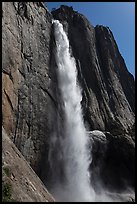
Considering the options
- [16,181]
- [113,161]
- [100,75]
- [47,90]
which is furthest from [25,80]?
[100,75]

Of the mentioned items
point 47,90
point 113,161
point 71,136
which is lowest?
point 113,161

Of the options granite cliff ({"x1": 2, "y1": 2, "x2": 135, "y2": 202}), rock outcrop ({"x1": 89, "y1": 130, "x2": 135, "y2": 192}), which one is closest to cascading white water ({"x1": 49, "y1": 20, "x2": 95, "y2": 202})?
rock outcrop ({"x1": 89, "y1": 130, "x2": 135, "y2": 192})

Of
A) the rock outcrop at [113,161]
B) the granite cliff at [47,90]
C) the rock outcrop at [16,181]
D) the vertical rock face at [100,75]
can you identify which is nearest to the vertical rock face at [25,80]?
the granite cliff at [47,90]

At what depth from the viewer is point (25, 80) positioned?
A: 3447cm

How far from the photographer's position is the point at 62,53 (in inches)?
1799

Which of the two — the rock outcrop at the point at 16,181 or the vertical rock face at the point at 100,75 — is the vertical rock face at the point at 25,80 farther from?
the rock outcrop at the point at 16,181

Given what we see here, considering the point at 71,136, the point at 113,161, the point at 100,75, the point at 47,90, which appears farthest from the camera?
the point at 100,75

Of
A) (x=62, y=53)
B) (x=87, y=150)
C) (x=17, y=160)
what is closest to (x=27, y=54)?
(x=62, y=53)

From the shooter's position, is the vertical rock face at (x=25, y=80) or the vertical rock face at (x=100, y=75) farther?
the vertical rock face at (x=100, y=75)

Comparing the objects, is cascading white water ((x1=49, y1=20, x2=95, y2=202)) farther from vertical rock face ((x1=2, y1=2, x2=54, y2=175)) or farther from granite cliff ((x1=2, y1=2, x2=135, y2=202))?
vertical rock face ((x1=2, y1=2, x2=54, y2=175))

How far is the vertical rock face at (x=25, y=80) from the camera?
1220 inches

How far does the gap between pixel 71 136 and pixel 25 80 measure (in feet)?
31.3

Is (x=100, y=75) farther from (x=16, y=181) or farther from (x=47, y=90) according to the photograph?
(x=16, y=181)

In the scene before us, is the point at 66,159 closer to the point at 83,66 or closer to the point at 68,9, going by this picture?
the point at 83,66
